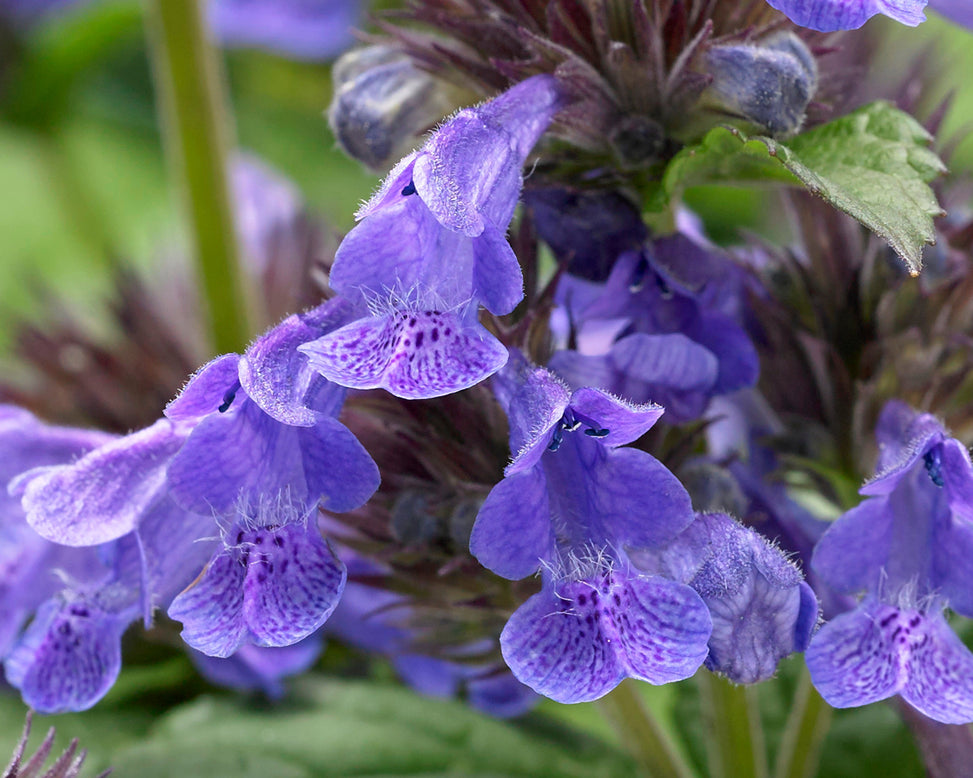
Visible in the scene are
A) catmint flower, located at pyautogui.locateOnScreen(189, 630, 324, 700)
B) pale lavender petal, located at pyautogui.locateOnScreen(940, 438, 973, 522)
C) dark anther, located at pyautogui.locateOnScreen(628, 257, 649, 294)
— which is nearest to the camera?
pale lavender petal, located at pyautogui.locateOnScreen(940, 438, 973, 522)

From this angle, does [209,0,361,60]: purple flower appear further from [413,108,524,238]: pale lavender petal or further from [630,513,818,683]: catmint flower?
[630,513,818,683]: catmint flower

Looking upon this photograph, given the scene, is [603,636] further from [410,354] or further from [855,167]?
[855,167]

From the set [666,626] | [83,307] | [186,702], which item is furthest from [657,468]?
[83,307]

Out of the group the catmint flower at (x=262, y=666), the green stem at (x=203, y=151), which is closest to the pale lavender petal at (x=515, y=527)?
the catmint flower at (x=262, y=666)

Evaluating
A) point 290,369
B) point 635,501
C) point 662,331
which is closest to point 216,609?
point 290,369

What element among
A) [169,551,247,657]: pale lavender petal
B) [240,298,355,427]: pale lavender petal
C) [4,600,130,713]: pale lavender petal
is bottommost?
[4,600,130,713]: pale lavender petal

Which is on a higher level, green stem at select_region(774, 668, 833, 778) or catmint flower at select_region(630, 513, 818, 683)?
catmint flower at select_region(630, 513, 818, 683)

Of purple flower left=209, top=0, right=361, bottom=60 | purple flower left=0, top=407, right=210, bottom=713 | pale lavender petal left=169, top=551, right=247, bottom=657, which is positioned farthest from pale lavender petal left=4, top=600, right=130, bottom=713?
purple flower left=209, top=0, right=361, bottom=60
